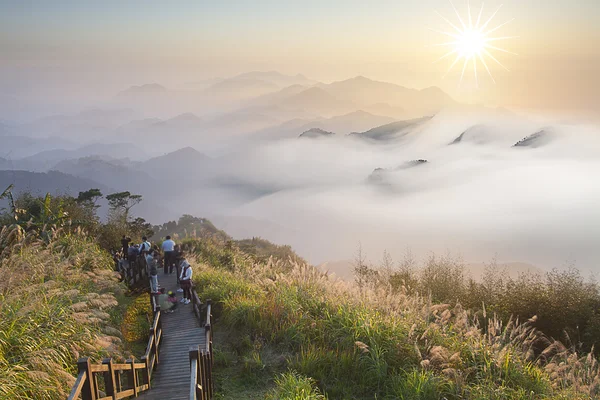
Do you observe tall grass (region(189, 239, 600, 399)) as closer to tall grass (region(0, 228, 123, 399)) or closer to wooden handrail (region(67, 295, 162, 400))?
wooden handrail (region(67, 295, 162, 400))

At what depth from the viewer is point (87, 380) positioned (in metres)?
6.22

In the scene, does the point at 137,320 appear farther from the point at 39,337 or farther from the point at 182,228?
the point at 182,228

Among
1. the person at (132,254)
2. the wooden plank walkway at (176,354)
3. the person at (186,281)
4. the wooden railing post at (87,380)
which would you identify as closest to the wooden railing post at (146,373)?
the wooden plank walkway at (176,354)

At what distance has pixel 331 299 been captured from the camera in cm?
1295

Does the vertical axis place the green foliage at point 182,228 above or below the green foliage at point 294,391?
above

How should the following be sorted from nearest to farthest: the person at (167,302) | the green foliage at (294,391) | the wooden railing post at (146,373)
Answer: the green foliage at (294,391) → the wooden railing post at (146,373) → the person at (167,302)

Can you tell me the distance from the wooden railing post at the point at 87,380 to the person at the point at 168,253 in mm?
12770

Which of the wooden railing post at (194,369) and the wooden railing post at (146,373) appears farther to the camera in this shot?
the wooden railing post at (146,373)

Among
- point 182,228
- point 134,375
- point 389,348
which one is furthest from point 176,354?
point 182,228

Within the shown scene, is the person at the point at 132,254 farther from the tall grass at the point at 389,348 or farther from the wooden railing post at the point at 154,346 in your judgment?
the wooden railing post at the point at 154,346

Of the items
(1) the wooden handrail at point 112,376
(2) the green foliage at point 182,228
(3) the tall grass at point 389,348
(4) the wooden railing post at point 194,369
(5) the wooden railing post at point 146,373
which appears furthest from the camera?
(2) the green foliage at point 182,228

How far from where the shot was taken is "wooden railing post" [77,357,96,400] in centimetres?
615

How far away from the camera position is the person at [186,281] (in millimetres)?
14984

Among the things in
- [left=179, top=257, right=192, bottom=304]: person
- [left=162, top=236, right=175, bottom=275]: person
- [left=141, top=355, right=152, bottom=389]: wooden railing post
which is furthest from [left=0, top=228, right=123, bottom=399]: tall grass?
[left=162, top=236, right=175, bottom=275]: person
